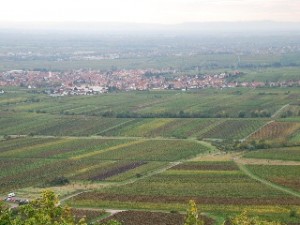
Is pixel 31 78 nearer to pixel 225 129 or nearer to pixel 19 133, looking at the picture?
pixel 19 133

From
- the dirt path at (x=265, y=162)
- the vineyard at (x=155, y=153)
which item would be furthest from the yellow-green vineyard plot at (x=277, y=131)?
the dirt path at (x=265, y=162)

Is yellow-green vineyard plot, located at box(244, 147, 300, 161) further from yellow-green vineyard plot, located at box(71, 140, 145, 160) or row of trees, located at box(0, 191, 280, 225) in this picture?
row of trees, located at box(0, 191, 280, 225)

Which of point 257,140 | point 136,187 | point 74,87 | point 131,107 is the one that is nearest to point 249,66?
point 74,87

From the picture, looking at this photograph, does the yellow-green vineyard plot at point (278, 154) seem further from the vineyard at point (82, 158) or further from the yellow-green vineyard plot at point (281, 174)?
the vineyard at point (82, 158)

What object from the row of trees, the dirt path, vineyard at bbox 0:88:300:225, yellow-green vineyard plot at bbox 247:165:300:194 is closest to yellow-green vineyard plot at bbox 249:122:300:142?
vineyard at bbox 0:88:300:225

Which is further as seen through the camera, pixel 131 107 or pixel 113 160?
pixel 131 107

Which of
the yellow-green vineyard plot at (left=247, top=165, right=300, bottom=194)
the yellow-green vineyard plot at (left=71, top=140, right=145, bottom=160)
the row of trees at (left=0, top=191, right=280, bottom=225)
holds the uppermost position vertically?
the row of trees at (left=0, top=191, right=280, bottom=225)

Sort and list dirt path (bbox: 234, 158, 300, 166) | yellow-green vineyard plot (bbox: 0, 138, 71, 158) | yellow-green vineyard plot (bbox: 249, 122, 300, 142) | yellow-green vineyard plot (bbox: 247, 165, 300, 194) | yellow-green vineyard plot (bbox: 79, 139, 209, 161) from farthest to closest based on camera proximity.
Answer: yellow-green vineyard plot (bbox: 249, 122, 300, 142) < yellow-green vineyard plot (bbox: 0, 138, 71, 158) < yellow-green vineyard plot (bbox: 79, 139, 209, 161) < dirt path (bbox: 234, 158, 300, 166) < yellow-green vineyard plot (bbox: 247, 165, 300, 194)
